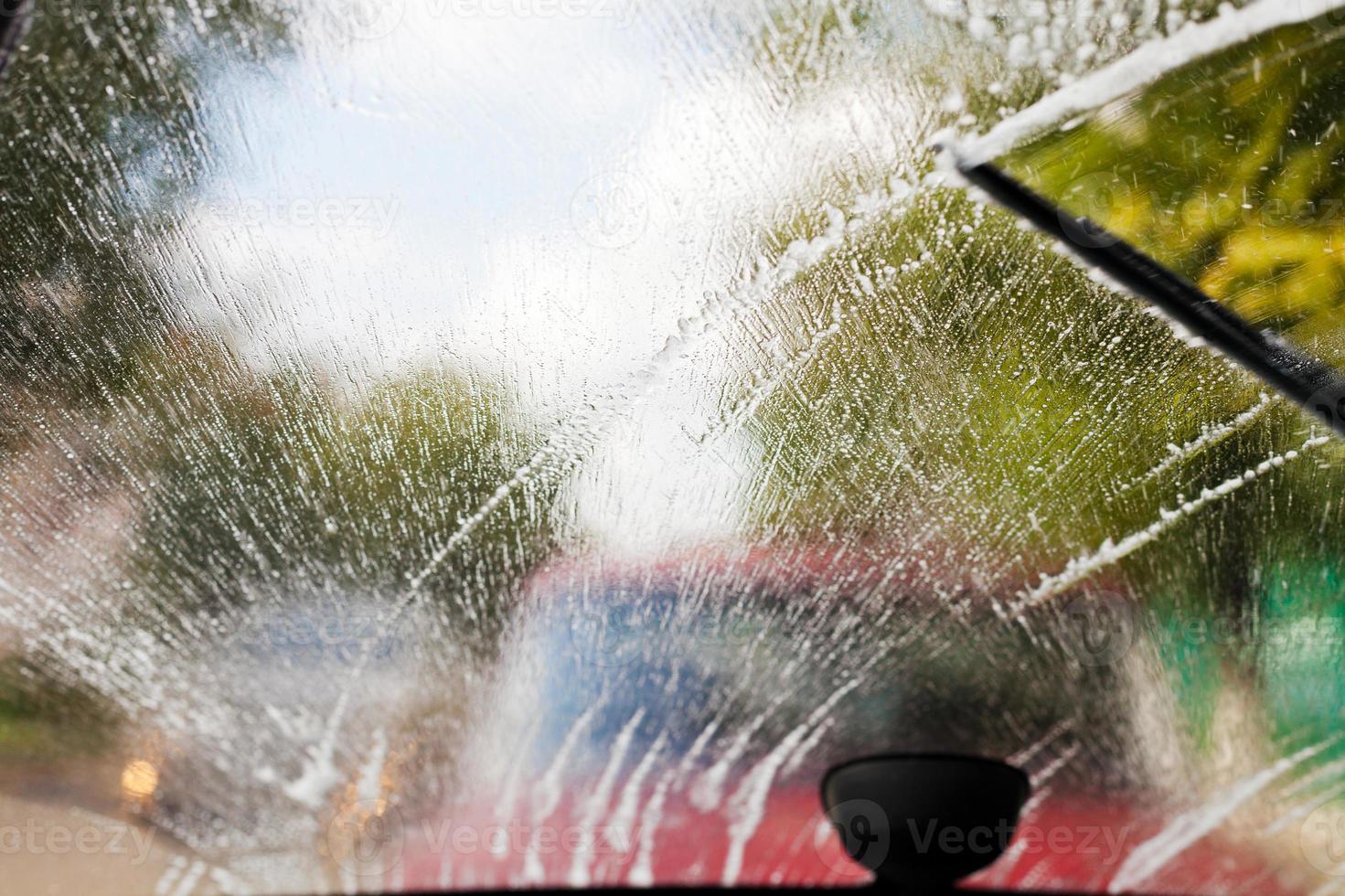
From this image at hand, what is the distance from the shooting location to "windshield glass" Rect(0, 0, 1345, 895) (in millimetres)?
860

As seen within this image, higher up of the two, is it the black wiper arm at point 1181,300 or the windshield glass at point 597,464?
the black wiper arm at point 1181,300

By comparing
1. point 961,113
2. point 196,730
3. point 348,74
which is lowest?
point 196,730

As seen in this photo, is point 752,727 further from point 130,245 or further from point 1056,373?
point 130,245

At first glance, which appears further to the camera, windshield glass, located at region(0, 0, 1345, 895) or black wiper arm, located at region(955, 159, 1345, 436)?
black wiper arm, located at region(955, 159, 1345, 436)

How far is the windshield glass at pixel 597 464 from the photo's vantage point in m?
0.86

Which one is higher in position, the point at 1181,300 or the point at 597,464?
the point at 1181,300

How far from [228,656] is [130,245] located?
2.49 ft

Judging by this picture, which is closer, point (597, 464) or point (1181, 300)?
point (1181, 300)

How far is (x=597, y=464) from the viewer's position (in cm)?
121

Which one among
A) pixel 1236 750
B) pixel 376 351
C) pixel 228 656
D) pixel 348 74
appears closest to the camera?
pixel 348 74

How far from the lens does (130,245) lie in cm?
95

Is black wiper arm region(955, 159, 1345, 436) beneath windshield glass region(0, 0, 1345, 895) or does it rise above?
above

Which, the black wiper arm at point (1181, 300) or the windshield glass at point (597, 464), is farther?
the black wiper arm at point (1181, 300)

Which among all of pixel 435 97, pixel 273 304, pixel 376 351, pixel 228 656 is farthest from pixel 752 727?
pixel 435 97
